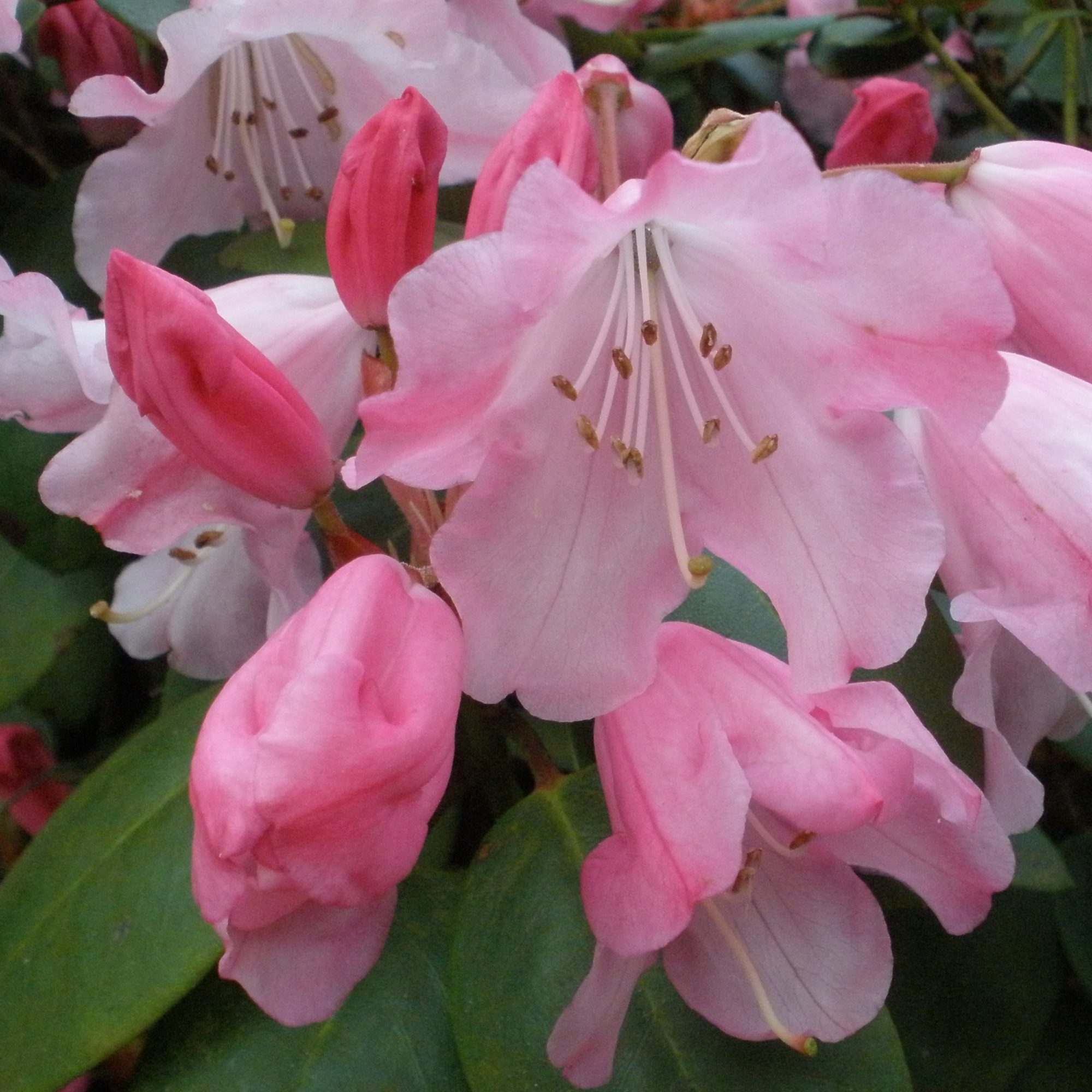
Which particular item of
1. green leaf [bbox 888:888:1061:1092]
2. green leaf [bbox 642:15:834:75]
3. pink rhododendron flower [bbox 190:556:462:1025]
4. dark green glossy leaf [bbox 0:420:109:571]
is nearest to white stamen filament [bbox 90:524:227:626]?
dark green glossy leaf [bbox 0:420:109:571]

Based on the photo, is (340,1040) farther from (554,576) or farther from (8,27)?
(8,27)

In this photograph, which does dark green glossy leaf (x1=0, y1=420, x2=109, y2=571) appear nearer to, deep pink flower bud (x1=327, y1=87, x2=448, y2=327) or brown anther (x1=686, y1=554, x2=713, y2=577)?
deep pink flower bud (x1=327, y1=87, x2=448, y2=327)

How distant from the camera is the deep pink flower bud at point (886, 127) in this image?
31.7 inches

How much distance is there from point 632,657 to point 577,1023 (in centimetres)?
16

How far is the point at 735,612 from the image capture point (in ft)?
2.18

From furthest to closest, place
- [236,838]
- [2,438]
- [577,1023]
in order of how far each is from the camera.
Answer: [2,438] < [577,1023] < [236,838]

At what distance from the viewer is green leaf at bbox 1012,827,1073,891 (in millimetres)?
864

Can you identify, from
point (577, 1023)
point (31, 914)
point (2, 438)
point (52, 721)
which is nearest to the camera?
point (577, 1023)

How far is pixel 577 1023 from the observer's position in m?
Result: 0.50

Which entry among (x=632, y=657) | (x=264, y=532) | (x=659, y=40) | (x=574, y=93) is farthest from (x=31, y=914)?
(x=659, y=40)

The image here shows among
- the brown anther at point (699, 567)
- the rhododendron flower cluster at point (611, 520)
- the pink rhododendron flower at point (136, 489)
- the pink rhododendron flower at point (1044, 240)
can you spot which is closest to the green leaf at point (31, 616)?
the rhododendron flower cluster at point (611, 520)

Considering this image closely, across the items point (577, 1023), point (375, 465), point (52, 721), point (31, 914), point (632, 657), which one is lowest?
point (52, 721)

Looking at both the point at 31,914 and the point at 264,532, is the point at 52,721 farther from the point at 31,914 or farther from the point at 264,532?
the point at 264,532

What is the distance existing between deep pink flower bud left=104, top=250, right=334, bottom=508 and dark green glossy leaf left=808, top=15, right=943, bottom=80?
915mm
